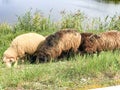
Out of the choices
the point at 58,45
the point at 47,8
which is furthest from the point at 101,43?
the point at 47,8

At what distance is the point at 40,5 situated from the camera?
23.0m

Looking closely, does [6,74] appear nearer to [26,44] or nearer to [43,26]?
Result: [26,44]

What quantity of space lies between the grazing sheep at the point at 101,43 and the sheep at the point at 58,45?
0.79 ft

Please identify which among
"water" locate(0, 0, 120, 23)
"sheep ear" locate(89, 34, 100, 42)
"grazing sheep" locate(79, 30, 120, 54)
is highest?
"sheep ear" locate(89, 34, 100, 42)

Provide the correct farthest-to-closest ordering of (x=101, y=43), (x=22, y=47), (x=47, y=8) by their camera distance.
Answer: (x=47, y=8), (x=101, y=43), (x=22, y=47)

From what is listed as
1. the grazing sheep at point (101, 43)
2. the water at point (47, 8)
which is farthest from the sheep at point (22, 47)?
the water at point (47, 8)

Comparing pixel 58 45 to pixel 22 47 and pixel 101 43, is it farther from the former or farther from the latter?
pixel 101 43

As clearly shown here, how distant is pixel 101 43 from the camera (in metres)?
8.77

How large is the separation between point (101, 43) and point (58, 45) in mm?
1083

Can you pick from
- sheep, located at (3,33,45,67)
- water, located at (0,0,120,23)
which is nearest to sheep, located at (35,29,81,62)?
sheep, located at (3,33,45,67)

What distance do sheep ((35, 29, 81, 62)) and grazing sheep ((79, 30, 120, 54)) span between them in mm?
240

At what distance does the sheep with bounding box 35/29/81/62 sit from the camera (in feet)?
27.3

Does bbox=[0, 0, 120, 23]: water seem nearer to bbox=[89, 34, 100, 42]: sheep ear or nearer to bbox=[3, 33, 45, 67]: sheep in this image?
bbox=[3, 33, 45, 67]: sheep

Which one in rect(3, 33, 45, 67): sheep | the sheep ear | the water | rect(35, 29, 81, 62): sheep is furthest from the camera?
the water
